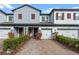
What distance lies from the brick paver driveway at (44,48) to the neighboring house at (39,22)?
109 mm

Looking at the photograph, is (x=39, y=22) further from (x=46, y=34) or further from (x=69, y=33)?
(x=69, y=33)

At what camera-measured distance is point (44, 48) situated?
4363 millimetres

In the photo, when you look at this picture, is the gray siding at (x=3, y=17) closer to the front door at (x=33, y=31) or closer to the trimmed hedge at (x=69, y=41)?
the front door at (x=33, y=31)

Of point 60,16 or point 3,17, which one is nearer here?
point 3,17

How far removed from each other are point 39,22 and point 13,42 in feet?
1.63

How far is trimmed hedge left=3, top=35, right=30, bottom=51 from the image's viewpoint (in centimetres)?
432

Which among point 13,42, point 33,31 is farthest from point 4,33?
point 33,31

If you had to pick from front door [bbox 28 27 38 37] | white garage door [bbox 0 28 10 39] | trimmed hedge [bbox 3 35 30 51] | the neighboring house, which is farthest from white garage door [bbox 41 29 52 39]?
white garage door [bbox 0 28 10 39]

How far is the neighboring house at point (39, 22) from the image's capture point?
14.1 ft

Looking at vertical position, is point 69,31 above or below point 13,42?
above
